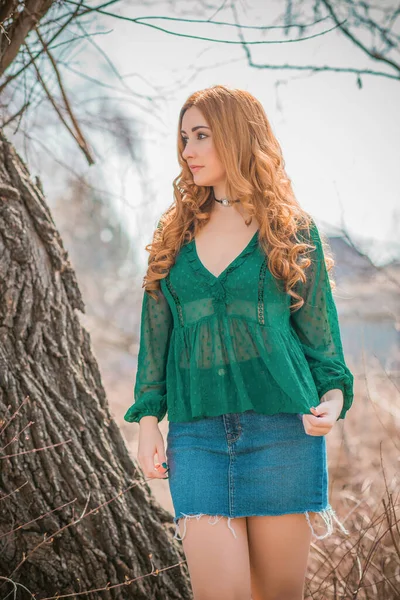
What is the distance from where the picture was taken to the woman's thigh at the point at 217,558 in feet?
6.88

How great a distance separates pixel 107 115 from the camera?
4.29 metres

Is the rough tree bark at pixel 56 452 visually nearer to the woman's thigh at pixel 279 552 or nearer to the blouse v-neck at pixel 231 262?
the woman's thigh at pixel 279 552

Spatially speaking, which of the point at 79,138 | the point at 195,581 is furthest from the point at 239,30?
the point at 195,581

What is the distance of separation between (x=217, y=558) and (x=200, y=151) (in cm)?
146

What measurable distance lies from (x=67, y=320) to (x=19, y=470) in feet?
2.29

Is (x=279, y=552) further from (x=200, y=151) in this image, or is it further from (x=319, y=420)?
(x=200, y=151)

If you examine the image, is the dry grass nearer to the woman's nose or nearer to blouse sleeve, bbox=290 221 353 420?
blouse sleeve, bbox=290 221 353 420

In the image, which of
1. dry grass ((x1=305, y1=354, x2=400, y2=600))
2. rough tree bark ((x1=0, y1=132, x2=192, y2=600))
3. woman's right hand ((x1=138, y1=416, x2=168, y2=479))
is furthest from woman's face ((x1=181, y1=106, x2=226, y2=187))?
dry grass ((x1=305, y1=354, x2=400, y2=600))

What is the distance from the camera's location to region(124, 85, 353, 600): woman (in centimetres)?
221

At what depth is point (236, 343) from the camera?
2.33 metres

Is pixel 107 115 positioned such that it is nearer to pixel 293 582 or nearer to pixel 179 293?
pixel 179 293

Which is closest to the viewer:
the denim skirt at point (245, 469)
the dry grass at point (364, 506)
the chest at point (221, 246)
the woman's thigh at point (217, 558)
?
the woman's thigh at point (217, 558)

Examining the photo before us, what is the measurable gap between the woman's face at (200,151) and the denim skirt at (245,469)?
3.00 feet

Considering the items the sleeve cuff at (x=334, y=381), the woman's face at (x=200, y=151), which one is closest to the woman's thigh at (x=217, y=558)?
the sleeve cuff at (x=334, y=381)
